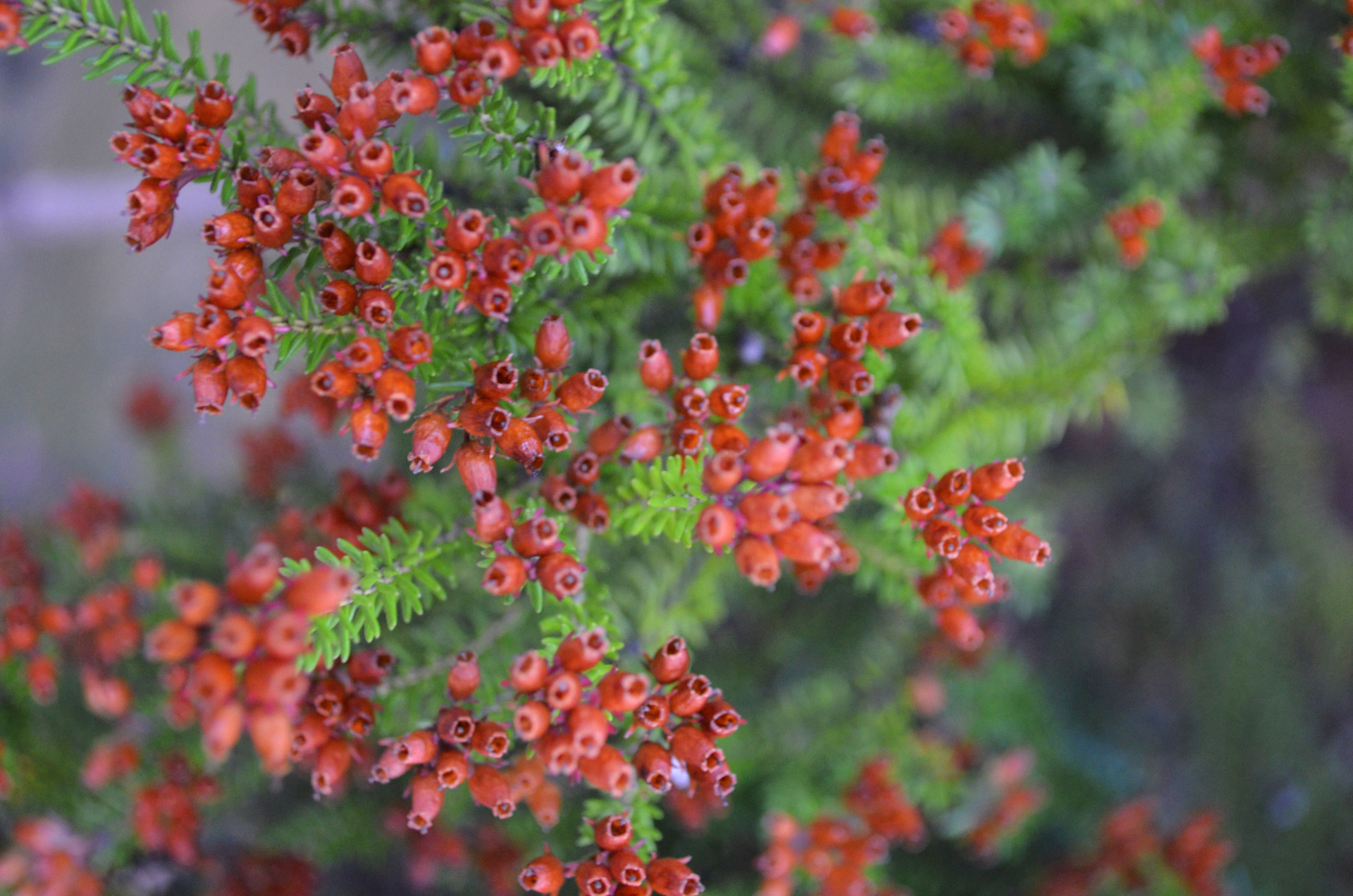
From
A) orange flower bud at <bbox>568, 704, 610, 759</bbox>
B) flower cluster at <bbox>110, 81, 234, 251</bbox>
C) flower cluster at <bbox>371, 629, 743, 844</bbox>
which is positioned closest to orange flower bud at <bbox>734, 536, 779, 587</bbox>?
flower cluster at <bbox>371, 629, 743, 844</bbox>

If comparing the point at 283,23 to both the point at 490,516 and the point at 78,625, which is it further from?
the point at 78,625

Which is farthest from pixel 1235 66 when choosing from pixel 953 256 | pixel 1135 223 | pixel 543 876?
pixel 543 876

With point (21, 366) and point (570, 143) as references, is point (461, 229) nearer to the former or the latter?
point (570, 143)

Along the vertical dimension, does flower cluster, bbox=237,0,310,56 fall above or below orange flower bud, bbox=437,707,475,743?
above

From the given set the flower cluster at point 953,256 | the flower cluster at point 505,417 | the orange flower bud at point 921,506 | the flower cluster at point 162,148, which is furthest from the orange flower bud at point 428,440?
the flower cluster at point 953,256

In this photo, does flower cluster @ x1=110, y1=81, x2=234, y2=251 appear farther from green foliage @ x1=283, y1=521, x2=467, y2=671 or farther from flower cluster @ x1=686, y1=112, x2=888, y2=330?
flower cluster @ x1=686, y1=112, x2=888, y2=330

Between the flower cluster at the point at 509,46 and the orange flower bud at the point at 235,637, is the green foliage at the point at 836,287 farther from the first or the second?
the orange flower bud at the point at 235,637
